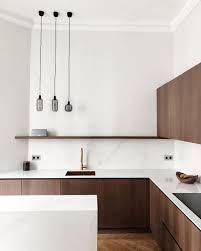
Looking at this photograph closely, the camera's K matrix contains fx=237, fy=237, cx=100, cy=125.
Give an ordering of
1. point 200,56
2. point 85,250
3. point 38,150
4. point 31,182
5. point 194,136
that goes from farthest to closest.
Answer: point 38,150 < point 31,182 < point 200,56 < point 194,136 < point 85,250

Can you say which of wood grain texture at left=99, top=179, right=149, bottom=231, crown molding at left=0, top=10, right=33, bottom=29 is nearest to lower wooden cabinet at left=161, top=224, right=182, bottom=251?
wood grain texture at left=99, top=179, right=149, bottom=231

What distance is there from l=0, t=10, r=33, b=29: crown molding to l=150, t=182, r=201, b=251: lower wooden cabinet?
2.99 metres

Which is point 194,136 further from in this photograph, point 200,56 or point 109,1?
point 109,1

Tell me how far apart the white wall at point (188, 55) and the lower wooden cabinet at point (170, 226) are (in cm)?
66

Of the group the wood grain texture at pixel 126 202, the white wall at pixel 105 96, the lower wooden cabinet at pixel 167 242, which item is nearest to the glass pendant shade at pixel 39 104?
the white wall at pixel 105 96

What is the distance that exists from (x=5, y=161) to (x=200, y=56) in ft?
9.77

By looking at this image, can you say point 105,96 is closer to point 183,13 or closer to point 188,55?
point 188,55

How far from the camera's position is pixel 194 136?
2311mm

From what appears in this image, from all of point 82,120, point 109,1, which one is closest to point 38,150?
point 82,120

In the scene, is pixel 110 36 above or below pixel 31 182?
above

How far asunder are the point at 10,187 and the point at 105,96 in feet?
6.27

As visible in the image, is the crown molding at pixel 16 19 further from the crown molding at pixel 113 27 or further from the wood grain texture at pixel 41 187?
the wood grain texture at pixel 41 187

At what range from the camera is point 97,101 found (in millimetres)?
3770

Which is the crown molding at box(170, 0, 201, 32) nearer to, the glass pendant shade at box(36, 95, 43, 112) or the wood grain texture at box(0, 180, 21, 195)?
the glass pendant shade at box(36, 95, 43, 112)
